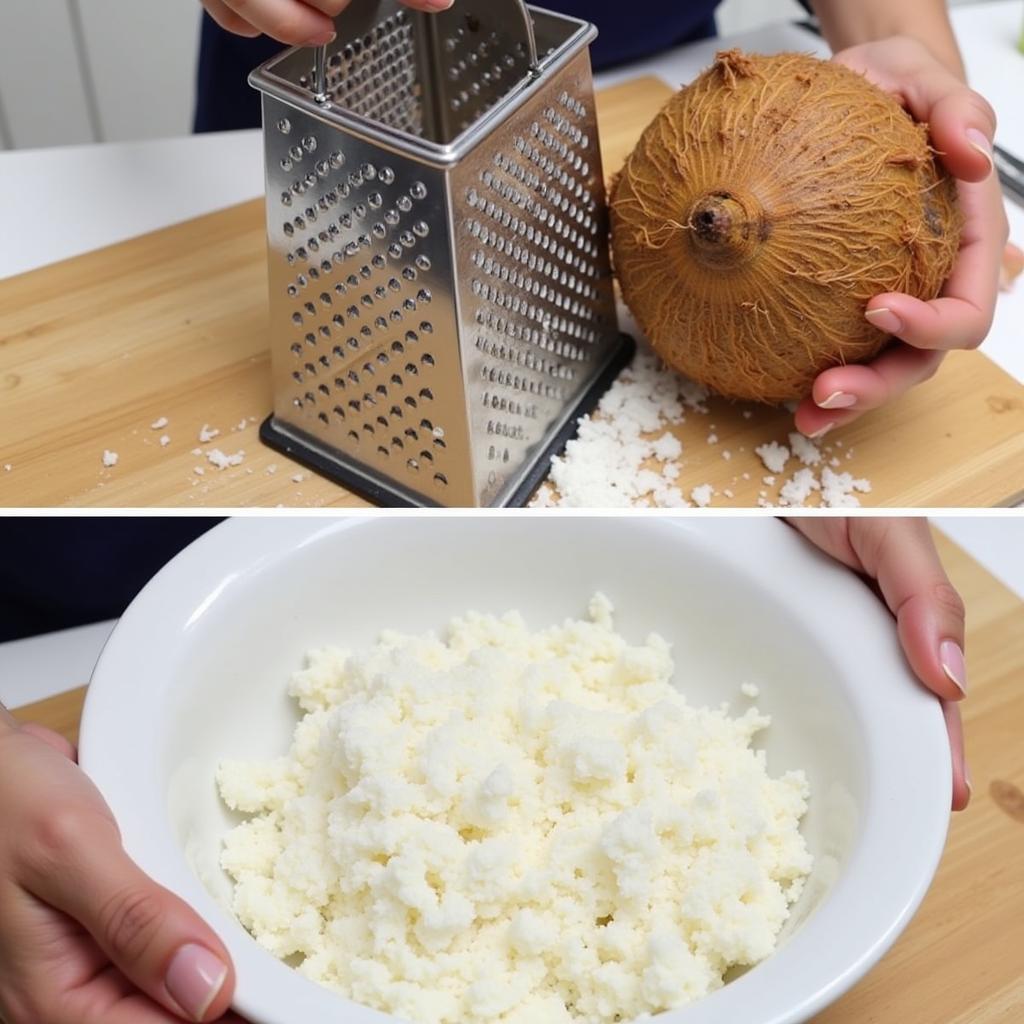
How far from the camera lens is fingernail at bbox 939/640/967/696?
63 centimetres

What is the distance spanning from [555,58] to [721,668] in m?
0.38

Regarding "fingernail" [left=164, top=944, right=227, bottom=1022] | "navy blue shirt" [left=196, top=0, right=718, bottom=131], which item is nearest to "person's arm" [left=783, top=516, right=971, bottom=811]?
"fingernail" [left=164, top=944, right=227, bottom=1022]

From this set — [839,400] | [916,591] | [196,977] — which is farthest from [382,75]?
[196,977]

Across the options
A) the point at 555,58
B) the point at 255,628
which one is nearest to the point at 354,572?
the point at 255,628

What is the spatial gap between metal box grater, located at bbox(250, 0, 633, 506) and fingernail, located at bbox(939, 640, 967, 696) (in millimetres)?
298

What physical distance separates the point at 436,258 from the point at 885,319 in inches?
10.7

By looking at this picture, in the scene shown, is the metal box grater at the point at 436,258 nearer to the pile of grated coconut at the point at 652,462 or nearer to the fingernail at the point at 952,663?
the pile of grated coconut at the point at 652,462

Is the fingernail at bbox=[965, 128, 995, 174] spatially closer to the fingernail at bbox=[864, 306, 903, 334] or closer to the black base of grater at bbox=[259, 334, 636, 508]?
the fingernail at bbox=[864, 306, 903, 334]

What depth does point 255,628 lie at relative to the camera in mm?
700

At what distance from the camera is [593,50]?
117 centimetres

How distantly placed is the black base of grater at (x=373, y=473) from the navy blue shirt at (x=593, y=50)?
441 mm

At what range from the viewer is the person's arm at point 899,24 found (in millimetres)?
1012

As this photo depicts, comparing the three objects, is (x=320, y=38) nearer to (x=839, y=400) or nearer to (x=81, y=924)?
(x=839, y=400)

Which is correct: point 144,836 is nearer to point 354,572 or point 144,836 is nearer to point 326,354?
point 354,572
